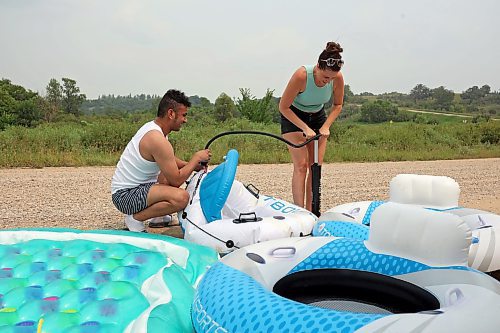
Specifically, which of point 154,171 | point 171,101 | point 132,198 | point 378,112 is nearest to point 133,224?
point 132,198

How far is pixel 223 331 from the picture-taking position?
6.00 ft

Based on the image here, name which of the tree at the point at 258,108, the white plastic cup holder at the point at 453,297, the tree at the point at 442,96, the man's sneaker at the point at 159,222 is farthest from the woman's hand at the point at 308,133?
the tree at the point at 442,96

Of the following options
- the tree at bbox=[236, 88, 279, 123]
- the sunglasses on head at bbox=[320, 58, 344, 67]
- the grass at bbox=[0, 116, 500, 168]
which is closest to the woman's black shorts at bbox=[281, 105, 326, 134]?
the sunglasses on head at bbox=[320, 58, 344, 67]

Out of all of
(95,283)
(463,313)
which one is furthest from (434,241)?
(95,283)

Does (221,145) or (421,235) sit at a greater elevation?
(421,235)

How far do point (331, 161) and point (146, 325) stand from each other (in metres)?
10.3

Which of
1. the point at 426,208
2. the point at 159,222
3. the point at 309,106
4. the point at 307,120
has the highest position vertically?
the point at 309,106

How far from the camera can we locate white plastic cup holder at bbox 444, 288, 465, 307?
6.09 feet

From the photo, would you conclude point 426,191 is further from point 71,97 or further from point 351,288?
point 71,97

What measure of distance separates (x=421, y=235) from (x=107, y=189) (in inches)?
224

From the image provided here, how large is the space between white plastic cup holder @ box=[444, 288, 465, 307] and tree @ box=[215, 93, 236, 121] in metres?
22.1

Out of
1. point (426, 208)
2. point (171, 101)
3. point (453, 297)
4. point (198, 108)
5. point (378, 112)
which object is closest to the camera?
point (453, 297)

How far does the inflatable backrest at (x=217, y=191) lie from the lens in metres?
3.61

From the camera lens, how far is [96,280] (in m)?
2.57
